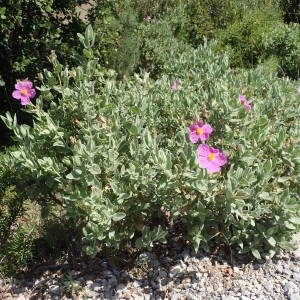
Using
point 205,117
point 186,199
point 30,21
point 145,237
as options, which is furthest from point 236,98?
point 30,21

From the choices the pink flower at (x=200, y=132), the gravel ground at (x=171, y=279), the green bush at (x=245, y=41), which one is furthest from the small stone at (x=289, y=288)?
the green bush at (x=245, y=41)

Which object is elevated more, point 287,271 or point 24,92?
point 24,92

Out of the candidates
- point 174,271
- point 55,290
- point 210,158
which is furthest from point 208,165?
point 55,290

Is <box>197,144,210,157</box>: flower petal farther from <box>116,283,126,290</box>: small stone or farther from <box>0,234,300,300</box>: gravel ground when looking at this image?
<box>116,283,126,290</box>: small stone

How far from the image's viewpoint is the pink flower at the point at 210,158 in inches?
88.7

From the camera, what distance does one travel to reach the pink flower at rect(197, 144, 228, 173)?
2.25m

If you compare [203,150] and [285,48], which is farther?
[285,48]

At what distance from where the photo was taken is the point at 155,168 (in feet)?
7.59

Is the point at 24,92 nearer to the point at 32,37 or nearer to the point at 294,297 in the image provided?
the point at 32,37

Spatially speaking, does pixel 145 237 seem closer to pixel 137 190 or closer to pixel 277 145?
pixel 137 190

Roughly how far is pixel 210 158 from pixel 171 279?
0.76 meters

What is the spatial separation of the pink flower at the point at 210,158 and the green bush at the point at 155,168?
0.05m

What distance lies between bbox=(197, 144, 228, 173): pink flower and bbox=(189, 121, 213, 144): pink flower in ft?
0.23

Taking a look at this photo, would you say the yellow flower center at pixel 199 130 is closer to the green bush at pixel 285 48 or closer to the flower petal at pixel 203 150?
the flower petal at pixel 203 150
